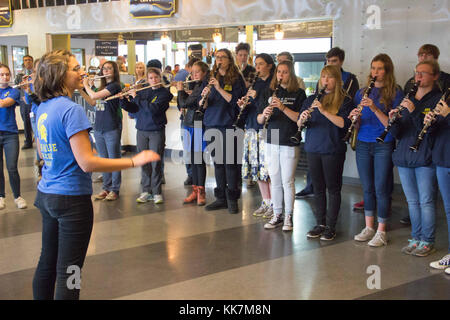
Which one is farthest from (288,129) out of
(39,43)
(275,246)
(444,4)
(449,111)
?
(39,43)

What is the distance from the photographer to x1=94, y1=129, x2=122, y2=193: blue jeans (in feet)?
20.6

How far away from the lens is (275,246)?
463 cm

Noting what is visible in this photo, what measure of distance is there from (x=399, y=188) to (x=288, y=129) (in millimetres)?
2529

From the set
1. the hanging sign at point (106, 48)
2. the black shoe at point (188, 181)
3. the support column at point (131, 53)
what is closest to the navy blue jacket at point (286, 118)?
the black shoe at point (188, 181)

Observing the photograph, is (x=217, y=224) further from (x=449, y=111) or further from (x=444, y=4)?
(x=444, y=4)

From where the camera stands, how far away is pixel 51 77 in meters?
2.67

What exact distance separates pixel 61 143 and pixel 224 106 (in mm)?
3097

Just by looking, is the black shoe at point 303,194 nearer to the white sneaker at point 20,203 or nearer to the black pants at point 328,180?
the black pants at point 328,180

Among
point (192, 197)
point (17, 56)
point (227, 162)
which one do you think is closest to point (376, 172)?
point (227, 162)

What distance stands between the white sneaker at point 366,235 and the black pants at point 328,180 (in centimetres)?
25

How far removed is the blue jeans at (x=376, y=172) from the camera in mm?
4531

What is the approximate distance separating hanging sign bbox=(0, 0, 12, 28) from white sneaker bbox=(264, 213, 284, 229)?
8965 mm

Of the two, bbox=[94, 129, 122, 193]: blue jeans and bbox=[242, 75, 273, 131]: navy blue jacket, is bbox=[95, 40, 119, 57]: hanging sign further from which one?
bbox=[242, 75, 273, 131]: navy blue jacket

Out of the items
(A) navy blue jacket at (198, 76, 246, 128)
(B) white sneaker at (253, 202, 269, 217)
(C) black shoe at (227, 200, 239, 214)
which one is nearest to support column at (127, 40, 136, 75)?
(A) navy blue jacket at (198, 76, 246, 128)
